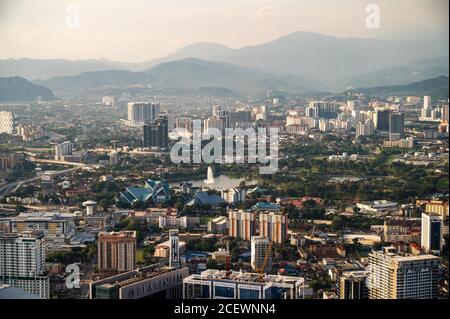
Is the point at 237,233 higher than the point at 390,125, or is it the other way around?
the point at 390,125

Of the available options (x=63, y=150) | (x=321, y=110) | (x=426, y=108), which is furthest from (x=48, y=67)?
(x=426, y=108)

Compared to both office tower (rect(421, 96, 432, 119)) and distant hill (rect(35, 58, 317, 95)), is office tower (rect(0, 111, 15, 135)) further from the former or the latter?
office tower (rect(421, 96, 432, 119))

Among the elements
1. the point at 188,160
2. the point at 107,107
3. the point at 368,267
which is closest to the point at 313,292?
the point at 368,267

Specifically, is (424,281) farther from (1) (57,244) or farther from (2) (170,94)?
(2) (170,94)

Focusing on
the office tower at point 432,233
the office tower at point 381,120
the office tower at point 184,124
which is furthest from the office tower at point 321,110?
the office tower at point 432,233

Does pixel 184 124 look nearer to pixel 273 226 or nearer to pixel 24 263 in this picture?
pixel 273 226

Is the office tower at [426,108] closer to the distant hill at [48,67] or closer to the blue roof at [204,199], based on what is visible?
the blue roof at [204,199]
